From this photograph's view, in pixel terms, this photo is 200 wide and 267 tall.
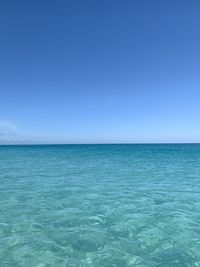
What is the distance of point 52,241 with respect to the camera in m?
7.25

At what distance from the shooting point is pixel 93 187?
15.6m

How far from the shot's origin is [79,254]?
648 centimetres

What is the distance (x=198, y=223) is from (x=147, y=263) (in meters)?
3.65

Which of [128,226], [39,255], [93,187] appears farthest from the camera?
[93,187]

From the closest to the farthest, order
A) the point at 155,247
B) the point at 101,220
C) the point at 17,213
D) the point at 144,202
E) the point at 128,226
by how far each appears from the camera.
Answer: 1. the point at 155,247
2. the point at 128,226
3. the point at 101,220
4. the point at 17,213
5. the point at 144,202

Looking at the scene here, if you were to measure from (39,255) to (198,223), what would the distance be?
541 centimetres

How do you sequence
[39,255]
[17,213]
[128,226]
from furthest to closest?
1. [17,213]
2. [128,226]
3. [39,255]

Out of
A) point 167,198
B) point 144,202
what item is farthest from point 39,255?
point 167,198

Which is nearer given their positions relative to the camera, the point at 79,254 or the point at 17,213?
the point at 79,254

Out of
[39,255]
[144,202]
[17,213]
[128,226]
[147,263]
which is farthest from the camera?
[144,202]

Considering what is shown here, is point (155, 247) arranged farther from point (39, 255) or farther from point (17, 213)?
point (17, 213)

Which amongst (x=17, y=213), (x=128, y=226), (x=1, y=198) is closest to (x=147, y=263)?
(x=128, y=226)

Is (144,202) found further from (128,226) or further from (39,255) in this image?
(39,255)

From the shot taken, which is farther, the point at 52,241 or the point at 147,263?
the point at 52,241
